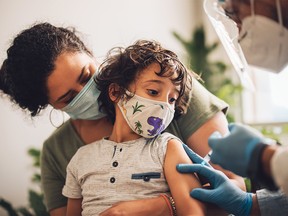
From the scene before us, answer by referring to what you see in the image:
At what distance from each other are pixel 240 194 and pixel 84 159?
62cm

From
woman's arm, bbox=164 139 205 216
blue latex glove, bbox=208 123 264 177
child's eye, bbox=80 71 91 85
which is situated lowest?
woman's arm, bbox=164 139 205 216

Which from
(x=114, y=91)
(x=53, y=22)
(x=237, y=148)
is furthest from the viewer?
(x=53, y=22)

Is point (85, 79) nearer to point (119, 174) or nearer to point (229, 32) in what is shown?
point (119, 174)

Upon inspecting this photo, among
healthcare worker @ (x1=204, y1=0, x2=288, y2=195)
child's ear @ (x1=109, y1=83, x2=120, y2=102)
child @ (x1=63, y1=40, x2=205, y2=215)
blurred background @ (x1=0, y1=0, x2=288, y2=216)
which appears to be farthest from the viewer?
blurred background @ (x1=0, y1=0, x2=288, y2=216)

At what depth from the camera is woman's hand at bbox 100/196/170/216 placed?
1259 millimetres

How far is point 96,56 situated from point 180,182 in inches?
75.1

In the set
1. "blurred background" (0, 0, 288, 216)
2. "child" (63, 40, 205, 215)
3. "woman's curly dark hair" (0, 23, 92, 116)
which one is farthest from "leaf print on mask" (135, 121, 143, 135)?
"blurred background" (0, 0, 288, 216)

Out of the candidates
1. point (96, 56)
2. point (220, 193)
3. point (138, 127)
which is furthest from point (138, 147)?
point (96, 56)

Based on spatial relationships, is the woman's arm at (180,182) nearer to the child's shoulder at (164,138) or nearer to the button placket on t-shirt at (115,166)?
the child's shoulder at (164,138)

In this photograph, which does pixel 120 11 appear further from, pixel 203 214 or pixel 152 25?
pixel 203 214

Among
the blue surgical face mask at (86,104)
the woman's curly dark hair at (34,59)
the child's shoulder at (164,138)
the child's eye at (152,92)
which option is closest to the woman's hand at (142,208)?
the child's shoulder at (164,138)

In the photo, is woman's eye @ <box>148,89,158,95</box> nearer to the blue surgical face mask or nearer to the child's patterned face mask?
the child's patterned face mask

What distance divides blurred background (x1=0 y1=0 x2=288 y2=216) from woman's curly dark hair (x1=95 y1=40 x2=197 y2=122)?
0.78 meters

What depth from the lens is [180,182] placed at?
4.19ft
